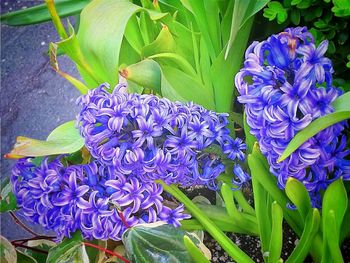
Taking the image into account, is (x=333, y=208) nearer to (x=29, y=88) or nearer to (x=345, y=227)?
(x=345, y=227)

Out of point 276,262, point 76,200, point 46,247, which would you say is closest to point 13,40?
point 46,247

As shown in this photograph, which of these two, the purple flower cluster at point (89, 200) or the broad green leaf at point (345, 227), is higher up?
the purple flower cluster at point (89, 200)

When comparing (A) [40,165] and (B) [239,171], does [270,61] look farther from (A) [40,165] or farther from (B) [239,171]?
(A) [40,165]

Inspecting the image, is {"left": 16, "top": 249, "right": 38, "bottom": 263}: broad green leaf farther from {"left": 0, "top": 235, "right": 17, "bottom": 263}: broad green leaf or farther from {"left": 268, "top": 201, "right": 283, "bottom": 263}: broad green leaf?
{"left": 268, "top": 201, "right": 283, "bottom": 263}: broad green leaf

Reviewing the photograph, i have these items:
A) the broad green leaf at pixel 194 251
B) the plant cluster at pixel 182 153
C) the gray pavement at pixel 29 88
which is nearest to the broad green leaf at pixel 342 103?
the plant cluster at pixel 182 153

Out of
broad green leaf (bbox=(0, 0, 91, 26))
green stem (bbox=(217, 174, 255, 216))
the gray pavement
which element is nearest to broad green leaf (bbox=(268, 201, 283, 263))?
green stem (bbox=(217, 174, 255, 216))

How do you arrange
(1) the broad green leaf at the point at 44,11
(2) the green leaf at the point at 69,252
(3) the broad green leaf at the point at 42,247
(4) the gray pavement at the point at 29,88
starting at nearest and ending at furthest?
(2) the green leaf at the point at 69,252, (3) the broad green leaf at the point at 42,247, (1) the broad green leaf at the point at 44,11, (4) the gray pavement at the point at 29,88

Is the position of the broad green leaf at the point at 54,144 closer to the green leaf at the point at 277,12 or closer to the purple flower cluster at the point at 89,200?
the purple flower cluster at the point at 89,200
